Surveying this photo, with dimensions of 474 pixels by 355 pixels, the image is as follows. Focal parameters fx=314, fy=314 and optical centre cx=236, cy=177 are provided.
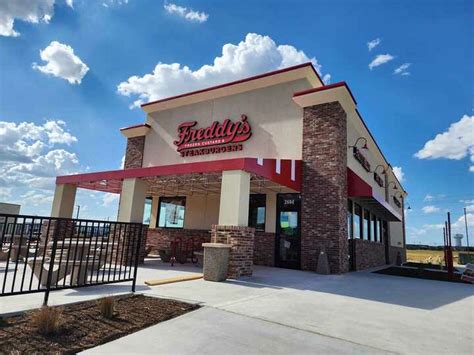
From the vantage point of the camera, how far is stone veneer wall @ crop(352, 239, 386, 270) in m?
14.8

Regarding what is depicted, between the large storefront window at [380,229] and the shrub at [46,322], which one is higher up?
the large storefront window at [380,229]

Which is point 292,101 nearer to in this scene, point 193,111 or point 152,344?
point 193,111

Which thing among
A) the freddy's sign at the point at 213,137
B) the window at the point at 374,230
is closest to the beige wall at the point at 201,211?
the freddy's sign at the point at 213,137

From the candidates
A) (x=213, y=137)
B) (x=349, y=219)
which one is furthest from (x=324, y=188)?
(x=213, y=137)

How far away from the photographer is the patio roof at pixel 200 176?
10.1 metres

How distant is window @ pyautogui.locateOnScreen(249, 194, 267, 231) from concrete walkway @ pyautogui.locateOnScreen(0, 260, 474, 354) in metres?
6.29

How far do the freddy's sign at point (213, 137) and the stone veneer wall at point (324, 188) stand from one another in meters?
3.18

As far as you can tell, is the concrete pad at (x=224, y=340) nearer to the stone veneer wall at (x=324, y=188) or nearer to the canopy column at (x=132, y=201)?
the canopy column at (x=132, y=201)

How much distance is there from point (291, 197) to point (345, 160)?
112 inches

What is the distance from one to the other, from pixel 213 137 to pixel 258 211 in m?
4.38

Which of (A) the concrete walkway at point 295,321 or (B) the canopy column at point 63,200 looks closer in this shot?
(A) the concrete walkway at point 295,321

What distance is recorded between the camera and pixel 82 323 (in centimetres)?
427

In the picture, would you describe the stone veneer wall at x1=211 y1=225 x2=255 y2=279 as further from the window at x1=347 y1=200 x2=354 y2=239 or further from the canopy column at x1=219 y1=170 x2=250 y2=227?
the window at x1=347 y1=200 x2=354 y2=239

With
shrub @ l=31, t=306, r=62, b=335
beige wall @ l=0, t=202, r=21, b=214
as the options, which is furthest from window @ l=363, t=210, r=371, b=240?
beige wall @ l=0, t=202, r=21, b=214
